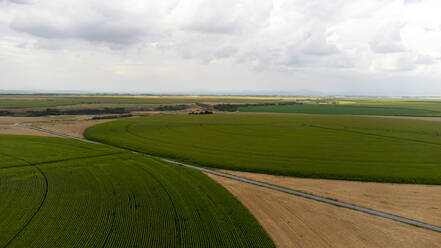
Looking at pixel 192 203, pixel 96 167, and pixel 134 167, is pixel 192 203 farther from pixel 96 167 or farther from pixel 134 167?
pixel 96 167

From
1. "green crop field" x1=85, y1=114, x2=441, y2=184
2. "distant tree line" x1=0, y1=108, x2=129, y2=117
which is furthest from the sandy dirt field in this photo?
"distant tree line" x1=0, y1=108, x2=129, y2=117

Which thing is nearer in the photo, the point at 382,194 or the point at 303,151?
the point at 382,194

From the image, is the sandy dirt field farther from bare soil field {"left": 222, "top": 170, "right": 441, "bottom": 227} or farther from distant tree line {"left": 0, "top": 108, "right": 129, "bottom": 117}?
distant tree line {"left": 0, "top": 108, "right": 129, "bottom": 117}

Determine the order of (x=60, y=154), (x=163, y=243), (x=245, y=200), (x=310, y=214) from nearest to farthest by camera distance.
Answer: (x=163, y=243) → (x=310, y=214) → (x=245, y=200) → (x=60, y=154)

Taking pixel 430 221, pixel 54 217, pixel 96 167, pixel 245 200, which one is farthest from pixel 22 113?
pixel 430 221

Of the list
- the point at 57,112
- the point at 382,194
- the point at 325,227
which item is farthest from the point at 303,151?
the point at 57,112

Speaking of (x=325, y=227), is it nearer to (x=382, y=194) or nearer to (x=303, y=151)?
(x=382, y=194)
